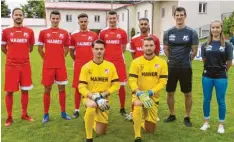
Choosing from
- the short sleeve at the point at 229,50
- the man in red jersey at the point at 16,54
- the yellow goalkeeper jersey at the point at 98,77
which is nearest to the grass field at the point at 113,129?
the man in red jersey at the point at 16,54

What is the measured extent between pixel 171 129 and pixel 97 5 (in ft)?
143

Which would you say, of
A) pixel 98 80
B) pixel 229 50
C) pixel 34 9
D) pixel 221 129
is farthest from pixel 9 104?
pixel 34 9

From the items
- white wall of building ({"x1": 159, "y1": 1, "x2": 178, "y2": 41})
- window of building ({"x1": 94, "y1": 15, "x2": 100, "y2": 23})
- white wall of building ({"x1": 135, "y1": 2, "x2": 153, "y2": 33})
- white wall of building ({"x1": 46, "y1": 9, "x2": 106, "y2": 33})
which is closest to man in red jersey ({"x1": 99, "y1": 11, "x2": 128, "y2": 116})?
white wall of building ({"x1": 159, "y1": 1, "x2": 178, "y2": 41})

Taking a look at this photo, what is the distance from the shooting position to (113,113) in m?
6.89

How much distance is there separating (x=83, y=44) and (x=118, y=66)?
82 centimetres

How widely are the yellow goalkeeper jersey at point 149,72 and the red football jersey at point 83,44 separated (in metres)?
1.32

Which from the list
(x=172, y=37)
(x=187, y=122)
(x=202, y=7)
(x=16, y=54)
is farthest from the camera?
(x=202, y=7)

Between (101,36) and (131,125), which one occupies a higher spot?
(101,36)

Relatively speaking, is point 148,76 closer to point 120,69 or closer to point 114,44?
point 120,69

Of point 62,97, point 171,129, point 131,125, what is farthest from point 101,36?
point 171,129

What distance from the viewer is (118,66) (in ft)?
21.2

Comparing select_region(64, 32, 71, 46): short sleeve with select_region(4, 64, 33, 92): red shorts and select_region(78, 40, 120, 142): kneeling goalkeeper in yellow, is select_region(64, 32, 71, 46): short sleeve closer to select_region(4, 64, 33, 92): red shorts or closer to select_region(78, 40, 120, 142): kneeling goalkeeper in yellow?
select_region(4, 64, 33, 92): red shorts

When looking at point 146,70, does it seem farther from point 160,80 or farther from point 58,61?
point 58,61

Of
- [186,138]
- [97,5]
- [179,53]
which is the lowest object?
[186,138]
